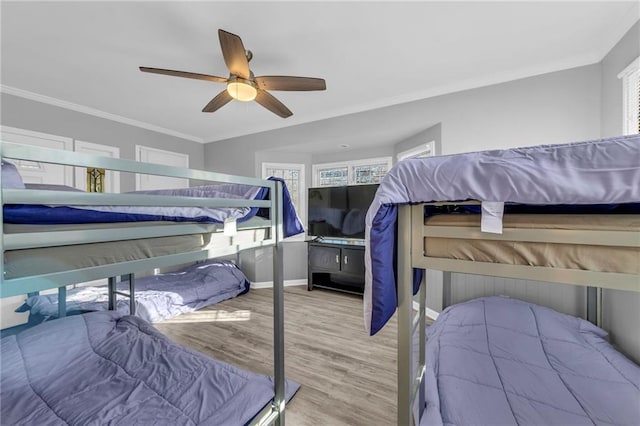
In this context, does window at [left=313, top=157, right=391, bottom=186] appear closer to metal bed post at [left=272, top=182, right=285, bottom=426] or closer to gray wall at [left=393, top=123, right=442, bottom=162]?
gray wall at [left=393, top=123, right=442, bottom=162]

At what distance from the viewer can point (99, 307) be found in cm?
254

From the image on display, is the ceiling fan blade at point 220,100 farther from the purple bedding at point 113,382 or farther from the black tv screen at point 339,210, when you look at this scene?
the purple bedding at point 113,382

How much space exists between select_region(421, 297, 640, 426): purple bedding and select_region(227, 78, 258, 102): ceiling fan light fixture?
2.40 m

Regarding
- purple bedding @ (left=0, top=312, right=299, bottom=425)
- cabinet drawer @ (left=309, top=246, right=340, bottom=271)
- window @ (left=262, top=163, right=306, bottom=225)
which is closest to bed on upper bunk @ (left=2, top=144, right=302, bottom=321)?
purple bedding @ (left=0, top=312, right=299, bottom=425)

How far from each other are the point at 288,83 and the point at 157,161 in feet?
10.3

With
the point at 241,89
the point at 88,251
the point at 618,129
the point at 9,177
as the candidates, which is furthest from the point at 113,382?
the point at 618,129

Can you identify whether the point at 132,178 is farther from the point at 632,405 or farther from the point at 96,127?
the point at 632,405

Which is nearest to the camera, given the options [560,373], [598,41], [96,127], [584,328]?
[560,373]

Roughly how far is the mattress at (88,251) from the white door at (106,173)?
2997 millimetres

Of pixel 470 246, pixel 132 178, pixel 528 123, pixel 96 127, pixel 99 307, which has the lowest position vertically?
pixel 99 307

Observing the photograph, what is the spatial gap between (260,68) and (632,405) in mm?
3319

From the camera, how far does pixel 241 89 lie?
2.00 metres

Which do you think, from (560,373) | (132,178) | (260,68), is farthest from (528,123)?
(132,178)

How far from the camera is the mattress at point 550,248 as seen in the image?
71cm
